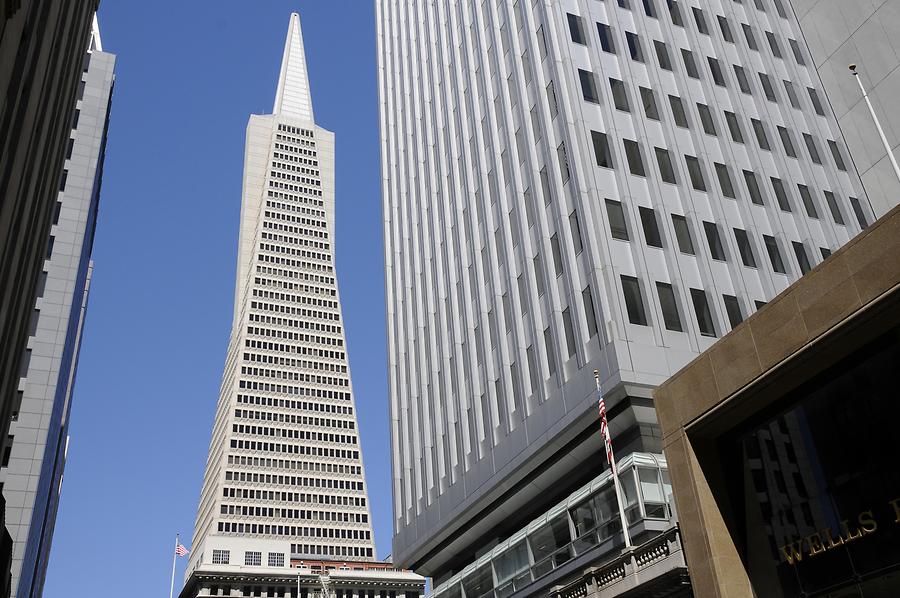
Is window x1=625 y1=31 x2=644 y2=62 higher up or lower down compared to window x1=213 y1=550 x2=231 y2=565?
lower down

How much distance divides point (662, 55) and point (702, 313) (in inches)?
698

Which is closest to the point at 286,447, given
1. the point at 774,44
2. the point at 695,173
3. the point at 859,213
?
the point at 774,44

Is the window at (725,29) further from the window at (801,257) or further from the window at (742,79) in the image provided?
the window at (801,257)

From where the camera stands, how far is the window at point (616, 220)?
40.0m

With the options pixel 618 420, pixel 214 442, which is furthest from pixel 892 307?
pixel 214 442

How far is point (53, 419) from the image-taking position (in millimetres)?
79875

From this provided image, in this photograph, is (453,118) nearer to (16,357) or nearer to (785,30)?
(785,30)

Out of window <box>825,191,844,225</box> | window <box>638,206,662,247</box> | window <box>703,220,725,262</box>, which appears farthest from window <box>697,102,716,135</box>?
window <box>638,206,662,247</box>

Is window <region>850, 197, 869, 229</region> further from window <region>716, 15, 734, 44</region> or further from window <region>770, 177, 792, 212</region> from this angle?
window <region>716, 15, 734, 44</region>

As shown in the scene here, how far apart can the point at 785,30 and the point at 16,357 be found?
50.4 meters

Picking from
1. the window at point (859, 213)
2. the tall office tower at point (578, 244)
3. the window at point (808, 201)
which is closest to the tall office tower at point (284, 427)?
the tall office tower at point (578, 244)

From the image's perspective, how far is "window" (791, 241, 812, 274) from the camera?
43.9 meters

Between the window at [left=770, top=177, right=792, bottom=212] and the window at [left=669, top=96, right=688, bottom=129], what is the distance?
6058 millimetres

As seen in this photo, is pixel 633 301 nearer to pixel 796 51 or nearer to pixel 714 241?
pixel 714 241
